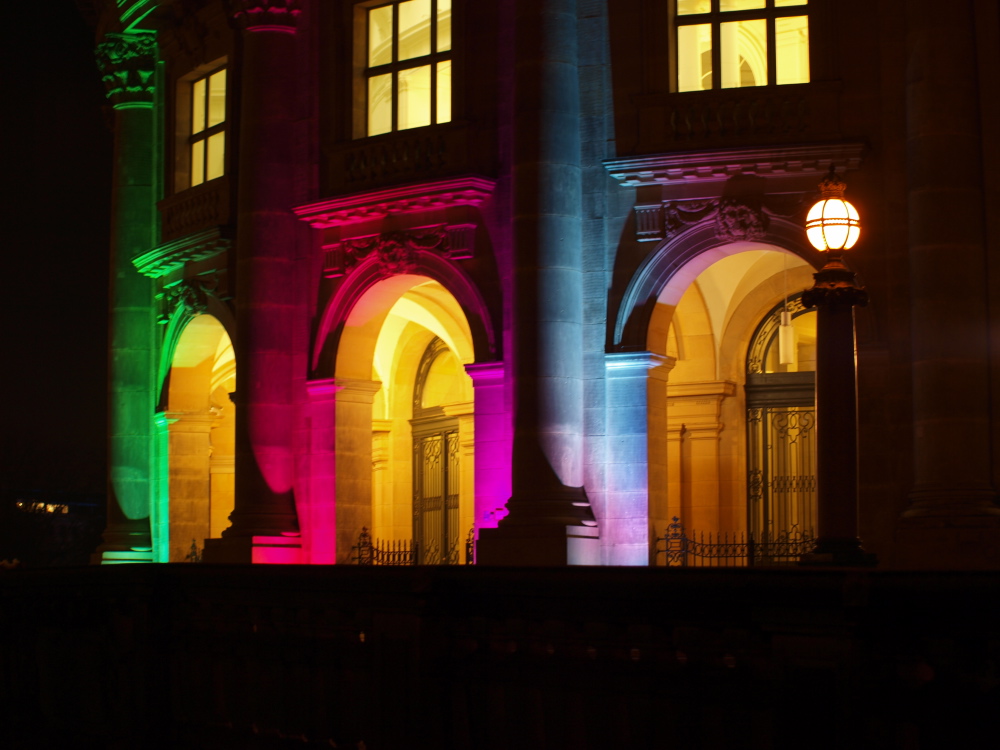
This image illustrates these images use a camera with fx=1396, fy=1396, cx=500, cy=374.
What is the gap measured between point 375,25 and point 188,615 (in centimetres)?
1645

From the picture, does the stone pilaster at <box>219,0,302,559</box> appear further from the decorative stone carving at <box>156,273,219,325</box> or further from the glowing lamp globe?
the glowing lamp globe

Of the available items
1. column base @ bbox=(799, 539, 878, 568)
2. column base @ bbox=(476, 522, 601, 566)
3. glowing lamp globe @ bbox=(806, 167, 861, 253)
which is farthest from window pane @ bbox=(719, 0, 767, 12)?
column base @ bbox=(799, 539, 878, 568)

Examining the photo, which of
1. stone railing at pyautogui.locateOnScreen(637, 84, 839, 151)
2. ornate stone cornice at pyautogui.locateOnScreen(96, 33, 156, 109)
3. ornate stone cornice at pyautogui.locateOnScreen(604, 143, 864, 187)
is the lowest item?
ornate stone cornice at pyautogui.locateOnScreen(604, 143, 864, 187)

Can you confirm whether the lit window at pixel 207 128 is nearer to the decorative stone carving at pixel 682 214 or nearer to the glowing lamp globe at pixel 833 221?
the decorative stone carving at pixel 682 214

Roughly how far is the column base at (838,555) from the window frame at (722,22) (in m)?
10.0

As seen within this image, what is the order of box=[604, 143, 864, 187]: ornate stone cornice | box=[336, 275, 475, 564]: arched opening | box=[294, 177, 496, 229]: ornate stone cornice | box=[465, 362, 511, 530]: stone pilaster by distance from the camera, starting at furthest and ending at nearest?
box=[336, 275, 475, 564]: arched opening, box=[294, 177, 496, 229]: ornate stone cornice, box=[465, 362, 511, 530]: stone pilaster, box=[604, 143, 864, 187]: ornate stone cornice

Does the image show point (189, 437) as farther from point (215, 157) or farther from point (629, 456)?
point (629, 456)

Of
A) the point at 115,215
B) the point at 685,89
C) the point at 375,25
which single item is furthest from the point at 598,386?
the point at 115,215

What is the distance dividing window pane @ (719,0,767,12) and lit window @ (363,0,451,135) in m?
4.84

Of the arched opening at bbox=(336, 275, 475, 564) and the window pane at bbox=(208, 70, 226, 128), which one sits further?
the arched opening at bbox=(336, 275, 475, 564)

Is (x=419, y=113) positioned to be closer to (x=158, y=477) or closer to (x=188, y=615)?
(x=158, y=477)

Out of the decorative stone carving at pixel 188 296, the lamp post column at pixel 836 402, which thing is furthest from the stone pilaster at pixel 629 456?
the decorative stone carving at pixel 188 296

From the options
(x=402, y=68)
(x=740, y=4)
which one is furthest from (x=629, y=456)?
(x=402, y=68)

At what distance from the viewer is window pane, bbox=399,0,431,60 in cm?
2403
